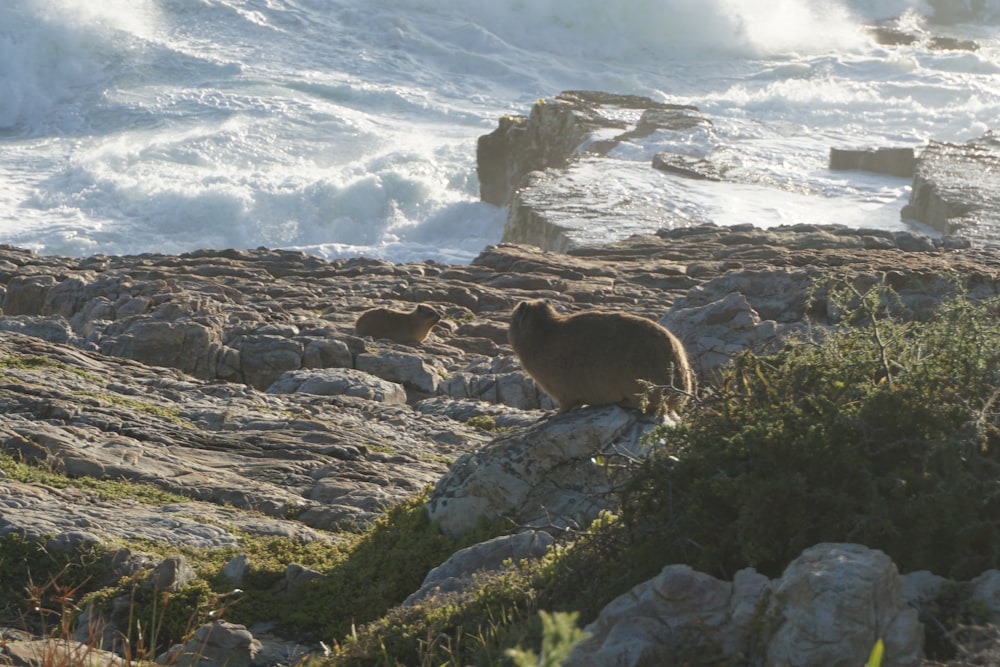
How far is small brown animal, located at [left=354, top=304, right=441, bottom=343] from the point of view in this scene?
18984 millimetres

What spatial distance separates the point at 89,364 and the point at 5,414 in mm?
4162

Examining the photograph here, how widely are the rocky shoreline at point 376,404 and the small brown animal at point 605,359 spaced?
246 millimetres

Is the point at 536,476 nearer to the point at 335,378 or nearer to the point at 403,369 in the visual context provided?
the point at 335,378

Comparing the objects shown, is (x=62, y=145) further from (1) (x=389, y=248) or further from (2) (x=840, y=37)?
(2) (x=840, y=37)

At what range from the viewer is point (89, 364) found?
1388 cm

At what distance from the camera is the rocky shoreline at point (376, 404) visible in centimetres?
460

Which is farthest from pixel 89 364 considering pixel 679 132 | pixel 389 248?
pixel 679 132

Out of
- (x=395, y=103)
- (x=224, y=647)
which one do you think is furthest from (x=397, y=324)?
(x=395, y=103)

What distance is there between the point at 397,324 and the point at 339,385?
4256 mm

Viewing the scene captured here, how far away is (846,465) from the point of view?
16.6ft

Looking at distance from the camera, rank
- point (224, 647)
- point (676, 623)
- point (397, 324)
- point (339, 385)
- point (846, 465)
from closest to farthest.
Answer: point (676, 623) → point (846, 465) → point (224, 647) → point (339, 385) → point (397, 324)

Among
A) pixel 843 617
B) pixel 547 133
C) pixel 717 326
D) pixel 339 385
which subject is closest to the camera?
pixel 843 617

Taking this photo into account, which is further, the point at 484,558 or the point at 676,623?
the point at 484,558

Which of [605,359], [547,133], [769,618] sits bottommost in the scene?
[547,133]
